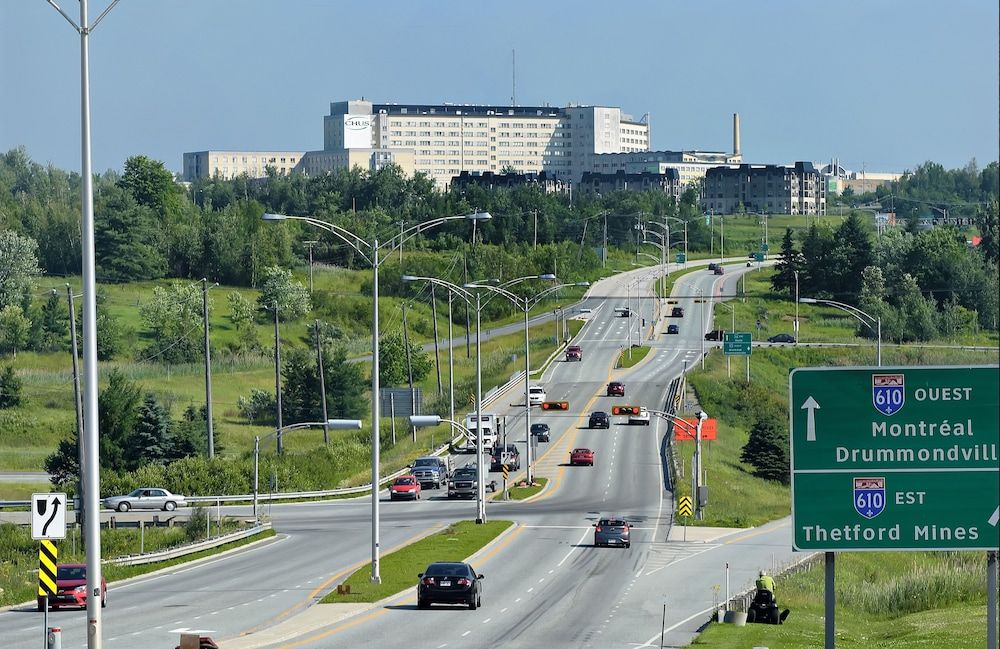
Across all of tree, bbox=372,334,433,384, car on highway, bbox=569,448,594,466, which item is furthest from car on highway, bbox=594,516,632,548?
tree, bbox=372,334,433,384

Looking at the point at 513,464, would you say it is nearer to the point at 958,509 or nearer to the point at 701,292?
the point at 958,509

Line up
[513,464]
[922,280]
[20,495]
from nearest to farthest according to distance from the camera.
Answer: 1. [20,495]
2. [513,464]
3. [922,280]

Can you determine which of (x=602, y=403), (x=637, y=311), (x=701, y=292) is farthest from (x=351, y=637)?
(x=701, y=292)

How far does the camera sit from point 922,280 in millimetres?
191250

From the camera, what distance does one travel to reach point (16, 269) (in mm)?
170875

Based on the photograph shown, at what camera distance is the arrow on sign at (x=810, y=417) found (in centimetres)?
2669

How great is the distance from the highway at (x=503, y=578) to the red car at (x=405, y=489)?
3.26ft

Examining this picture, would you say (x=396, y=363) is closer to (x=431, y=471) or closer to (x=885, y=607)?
(x=431, y=471)

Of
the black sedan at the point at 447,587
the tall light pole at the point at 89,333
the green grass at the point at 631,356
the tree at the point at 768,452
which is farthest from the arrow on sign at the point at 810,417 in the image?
the green grass at the point at 631,356

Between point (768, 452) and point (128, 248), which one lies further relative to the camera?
point (128, 248)

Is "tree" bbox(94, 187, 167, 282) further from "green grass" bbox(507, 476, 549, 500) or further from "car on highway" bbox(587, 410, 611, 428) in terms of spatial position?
"green grass" bbox(507, 476, 549, 500)

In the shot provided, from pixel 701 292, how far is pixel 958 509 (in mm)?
169901

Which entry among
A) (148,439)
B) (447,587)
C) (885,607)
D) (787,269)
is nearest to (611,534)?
(885,607)

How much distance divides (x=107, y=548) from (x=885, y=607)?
35.7 meters
